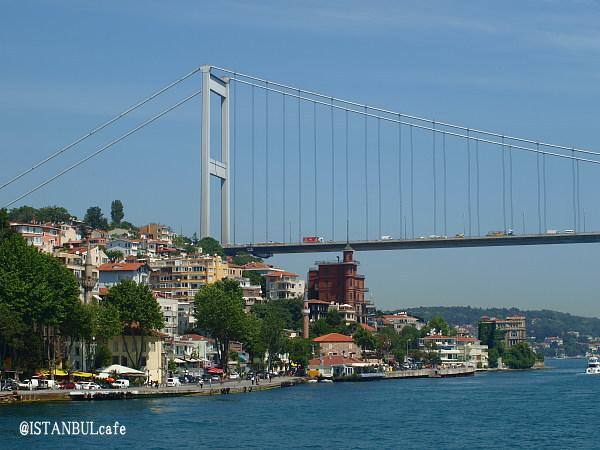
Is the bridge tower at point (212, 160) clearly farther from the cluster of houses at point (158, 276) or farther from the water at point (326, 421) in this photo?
the water at point (326, 421)

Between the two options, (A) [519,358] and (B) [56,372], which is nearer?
(B) [56,372]

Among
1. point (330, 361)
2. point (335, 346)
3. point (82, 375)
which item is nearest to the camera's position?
point (82, 375)

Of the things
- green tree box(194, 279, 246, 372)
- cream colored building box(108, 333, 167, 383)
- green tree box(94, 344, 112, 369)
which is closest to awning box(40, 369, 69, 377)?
green tree box(94, 344, 112, 369)

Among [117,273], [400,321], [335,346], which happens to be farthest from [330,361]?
[400,321]

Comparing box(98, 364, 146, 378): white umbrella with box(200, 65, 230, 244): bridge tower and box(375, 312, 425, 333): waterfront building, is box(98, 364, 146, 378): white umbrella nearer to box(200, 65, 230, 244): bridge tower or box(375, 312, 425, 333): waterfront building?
box(200, 65, 230, 244): bridge tower

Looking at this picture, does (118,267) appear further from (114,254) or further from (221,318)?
(114,254)

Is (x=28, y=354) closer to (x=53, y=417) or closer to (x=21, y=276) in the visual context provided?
(x=21, y=276)
